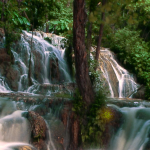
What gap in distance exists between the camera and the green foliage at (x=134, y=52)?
13.6 meters

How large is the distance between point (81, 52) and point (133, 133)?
9.82 ft

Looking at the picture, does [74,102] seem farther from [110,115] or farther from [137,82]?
[137,82]

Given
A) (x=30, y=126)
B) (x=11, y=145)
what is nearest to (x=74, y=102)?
(x=30, y=126)

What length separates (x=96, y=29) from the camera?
37.0ft

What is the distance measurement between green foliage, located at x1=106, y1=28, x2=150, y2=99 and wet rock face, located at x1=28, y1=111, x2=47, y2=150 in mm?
6944

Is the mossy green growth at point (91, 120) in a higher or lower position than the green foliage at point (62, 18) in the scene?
lower

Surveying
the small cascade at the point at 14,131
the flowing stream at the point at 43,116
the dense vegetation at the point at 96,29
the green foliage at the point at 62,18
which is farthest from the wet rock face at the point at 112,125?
the green foliage at the point at 62,18

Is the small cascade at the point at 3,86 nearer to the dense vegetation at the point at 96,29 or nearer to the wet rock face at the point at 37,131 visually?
the dense vegetation at the point at 96,29

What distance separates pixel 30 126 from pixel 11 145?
72 cm

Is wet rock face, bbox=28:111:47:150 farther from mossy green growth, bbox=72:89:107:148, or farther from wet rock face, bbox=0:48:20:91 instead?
wet rock face, bbox=0:48:20:91

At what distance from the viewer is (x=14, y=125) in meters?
6.36

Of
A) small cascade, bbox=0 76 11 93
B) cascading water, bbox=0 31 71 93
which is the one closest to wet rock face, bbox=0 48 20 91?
small cascade, bbox=0 76 11 93

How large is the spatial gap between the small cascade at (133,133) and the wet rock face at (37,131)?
209cm

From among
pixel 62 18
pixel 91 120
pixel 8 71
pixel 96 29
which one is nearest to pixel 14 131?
pixel 91 120
